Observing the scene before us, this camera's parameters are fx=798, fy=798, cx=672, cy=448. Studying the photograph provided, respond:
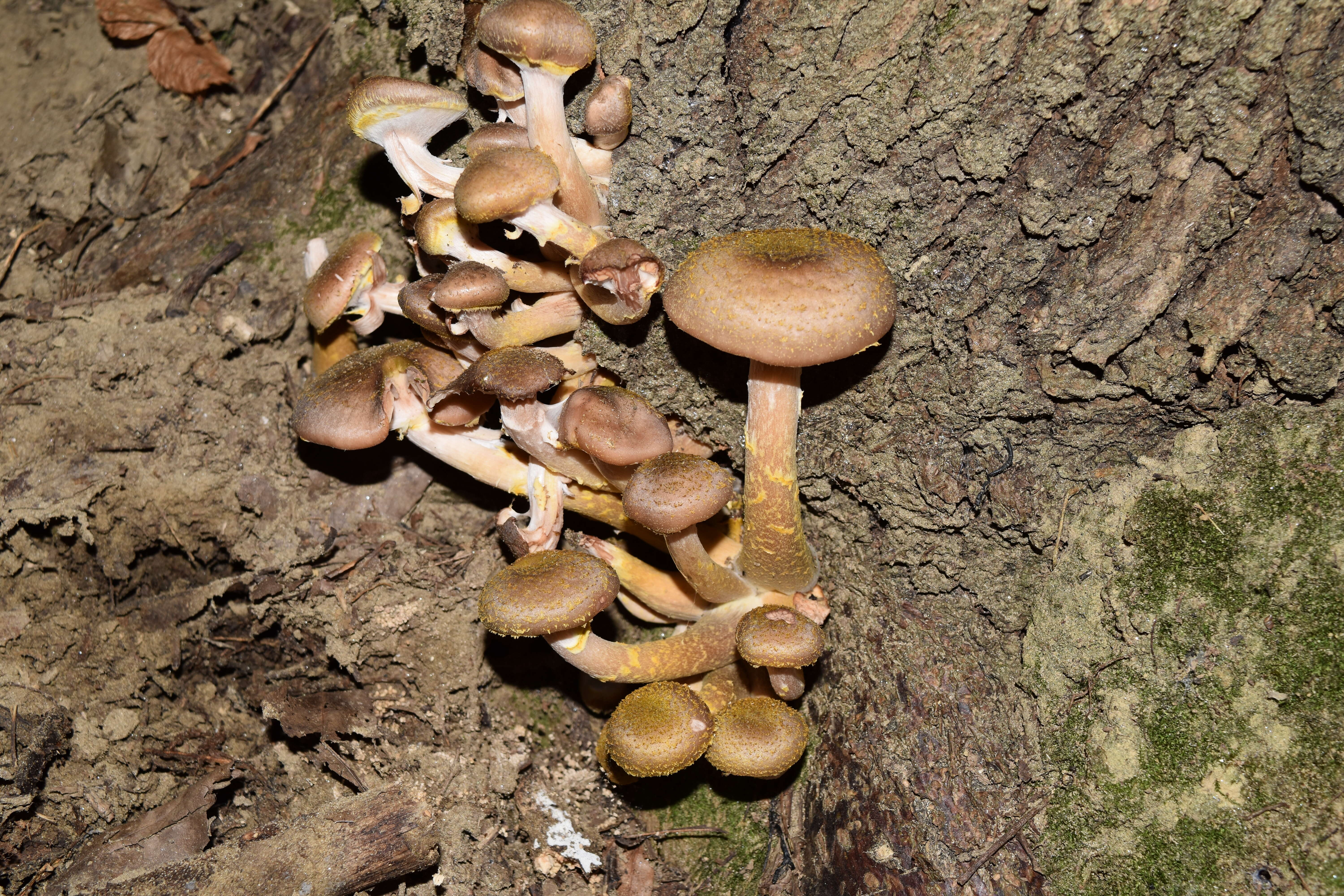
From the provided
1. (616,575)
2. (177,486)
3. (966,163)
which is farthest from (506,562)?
(966,163)

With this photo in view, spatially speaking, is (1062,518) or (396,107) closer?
(1062,518)

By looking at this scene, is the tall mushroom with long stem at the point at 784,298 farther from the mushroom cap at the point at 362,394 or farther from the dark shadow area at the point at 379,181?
the dark shadow area at the point at 379,181

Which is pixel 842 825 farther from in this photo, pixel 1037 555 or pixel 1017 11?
pixel 1017 11

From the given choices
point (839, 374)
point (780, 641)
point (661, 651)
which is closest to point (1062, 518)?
point (839, 374)

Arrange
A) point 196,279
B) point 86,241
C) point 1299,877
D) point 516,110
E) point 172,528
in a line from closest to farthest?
point 1299,877 < point 516,110 < point 172,528 < point 196,279 < point 86,241

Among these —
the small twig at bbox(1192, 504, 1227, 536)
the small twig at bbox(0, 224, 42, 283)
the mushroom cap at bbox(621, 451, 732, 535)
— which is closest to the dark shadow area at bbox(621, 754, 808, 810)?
the mushroom cap at bbox(621, 451, 732, 535)

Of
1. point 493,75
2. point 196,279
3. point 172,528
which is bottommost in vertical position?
point 172,528

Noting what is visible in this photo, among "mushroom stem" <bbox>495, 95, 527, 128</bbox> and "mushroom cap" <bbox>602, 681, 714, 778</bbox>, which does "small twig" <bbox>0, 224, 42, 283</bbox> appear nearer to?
"mushroom stem" <bbox>495, 95, 527, 128</bbox>

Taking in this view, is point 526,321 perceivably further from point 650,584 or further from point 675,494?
point 650,584
